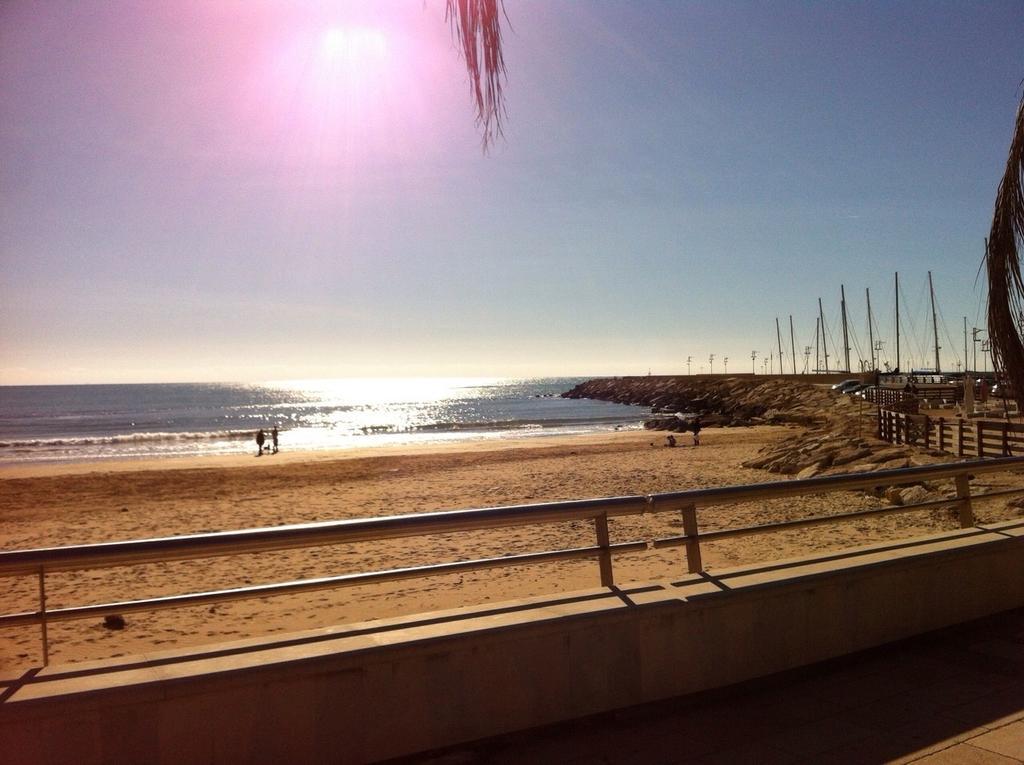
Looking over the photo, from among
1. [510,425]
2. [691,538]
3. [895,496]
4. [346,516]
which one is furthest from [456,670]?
[510,425]

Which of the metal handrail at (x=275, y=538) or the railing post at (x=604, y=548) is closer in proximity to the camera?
the metal handrail at (x=275, y=538)

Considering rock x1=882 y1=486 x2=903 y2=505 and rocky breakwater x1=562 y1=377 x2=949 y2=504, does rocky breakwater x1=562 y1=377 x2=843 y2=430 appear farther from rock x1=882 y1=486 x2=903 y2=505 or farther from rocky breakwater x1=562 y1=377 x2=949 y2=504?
rock x1=882 y1=486 x2=903 y2=505

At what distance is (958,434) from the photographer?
18328mm

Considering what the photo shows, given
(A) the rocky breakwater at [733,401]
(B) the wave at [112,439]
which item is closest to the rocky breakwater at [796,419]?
(A) the rocky breakwater at [733,401]

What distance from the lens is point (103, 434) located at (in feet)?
194

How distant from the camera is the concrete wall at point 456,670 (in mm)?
2963

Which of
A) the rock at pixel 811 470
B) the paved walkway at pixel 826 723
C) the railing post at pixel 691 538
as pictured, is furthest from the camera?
the rock at pixel 811 470

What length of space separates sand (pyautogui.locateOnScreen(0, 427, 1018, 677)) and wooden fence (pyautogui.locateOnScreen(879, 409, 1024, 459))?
3842 mm

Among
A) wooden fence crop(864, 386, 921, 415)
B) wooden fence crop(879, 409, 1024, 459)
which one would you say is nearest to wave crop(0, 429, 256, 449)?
wooden fence crop(864, 386, 921, 415)

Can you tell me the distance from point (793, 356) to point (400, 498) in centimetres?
9758

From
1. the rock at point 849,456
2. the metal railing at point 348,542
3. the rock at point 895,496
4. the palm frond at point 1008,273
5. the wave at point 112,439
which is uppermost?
the palm frond at point 1008,273

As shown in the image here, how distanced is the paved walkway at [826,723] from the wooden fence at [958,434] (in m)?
11.1

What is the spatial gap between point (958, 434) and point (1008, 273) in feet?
51.9

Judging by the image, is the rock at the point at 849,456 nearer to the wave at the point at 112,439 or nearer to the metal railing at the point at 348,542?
the metal railing at the point at 348,542
